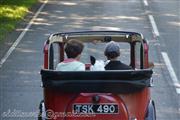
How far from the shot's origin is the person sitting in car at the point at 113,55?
666 cm

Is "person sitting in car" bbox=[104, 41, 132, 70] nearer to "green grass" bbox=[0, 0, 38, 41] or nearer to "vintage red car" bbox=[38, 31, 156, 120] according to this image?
"vintage red car" bbox=[38, 31, 156, 120]

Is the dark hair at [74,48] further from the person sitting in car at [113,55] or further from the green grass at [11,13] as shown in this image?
the green grass at [11,13]

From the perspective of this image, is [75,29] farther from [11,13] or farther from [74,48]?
[74,48]

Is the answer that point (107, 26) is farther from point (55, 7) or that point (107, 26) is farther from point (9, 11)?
point (55, 7)

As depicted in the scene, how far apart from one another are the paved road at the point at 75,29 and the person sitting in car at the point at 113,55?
111 inches

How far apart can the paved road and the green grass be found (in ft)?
2.29

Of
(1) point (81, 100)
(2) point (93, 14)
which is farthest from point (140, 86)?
(2) point (93, 14)

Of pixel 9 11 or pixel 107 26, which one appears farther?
pixel 9 11

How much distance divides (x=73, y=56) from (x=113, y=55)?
46 cm

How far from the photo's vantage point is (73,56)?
263 inches

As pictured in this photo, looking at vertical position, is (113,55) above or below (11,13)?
above

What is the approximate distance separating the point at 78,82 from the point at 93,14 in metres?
17.1

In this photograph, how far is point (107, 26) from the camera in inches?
779

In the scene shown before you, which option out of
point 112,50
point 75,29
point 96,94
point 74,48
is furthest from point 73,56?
point 75,29
